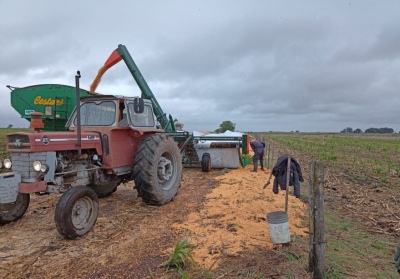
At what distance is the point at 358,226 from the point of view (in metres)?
6.04

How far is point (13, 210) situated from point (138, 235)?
226cm

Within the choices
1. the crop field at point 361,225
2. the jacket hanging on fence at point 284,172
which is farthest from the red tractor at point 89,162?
the crop field at point 361,225

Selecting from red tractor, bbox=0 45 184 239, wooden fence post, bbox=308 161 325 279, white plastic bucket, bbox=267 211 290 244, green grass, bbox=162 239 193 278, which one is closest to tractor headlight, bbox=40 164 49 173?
red tractor, bbox=0 45 184 239

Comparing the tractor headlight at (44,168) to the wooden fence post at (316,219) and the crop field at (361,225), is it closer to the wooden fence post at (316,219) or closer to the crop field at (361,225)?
the wooden fence post at (316,219)

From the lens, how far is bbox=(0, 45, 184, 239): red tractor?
461cm

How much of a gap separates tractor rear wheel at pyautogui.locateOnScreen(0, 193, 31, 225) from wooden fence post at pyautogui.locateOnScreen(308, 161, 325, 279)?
15.5ft

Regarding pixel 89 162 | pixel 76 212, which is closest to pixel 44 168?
pixel 76 212

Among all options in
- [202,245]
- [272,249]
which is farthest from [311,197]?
[202,245]

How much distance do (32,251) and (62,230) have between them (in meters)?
0.44

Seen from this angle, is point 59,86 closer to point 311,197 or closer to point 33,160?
point 33,160

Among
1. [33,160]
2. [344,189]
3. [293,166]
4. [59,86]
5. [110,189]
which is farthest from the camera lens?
[344,189]

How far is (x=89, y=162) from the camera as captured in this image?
5.74m

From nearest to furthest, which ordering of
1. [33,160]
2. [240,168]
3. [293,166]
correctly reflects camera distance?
[33,160] < [293,166] < [240,168]

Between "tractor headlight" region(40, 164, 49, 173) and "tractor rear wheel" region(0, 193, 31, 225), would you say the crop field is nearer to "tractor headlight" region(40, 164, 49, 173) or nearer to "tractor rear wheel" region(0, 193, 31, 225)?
"tractor headlight" region(40, 164, 49, 173)
